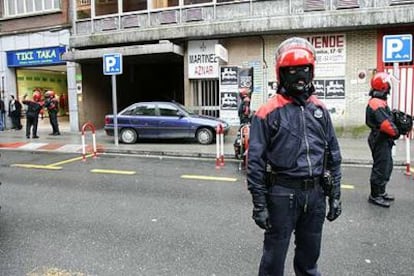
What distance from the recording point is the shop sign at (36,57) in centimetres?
1933

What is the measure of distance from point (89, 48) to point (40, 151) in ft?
21.4

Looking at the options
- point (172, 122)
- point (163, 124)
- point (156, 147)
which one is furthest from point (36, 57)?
point (156, 147)

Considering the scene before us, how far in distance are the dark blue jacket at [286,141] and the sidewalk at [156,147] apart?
7753 millimetres

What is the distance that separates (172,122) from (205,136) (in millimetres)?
1149

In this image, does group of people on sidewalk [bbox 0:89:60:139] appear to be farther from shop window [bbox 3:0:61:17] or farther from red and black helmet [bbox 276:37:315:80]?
red and black helmet [bbox 276:37:315:80]

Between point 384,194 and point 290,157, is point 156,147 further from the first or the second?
point 290,157


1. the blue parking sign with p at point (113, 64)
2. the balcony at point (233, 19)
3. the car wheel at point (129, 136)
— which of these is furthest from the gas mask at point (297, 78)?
the balcony at point (233, 19)

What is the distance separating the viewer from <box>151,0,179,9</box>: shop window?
→ 16688mm

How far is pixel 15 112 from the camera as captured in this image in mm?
20062

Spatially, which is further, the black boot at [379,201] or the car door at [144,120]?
the car door at [144,120]

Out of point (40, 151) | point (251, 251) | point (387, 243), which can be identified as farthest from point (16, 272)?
point (40, 151)

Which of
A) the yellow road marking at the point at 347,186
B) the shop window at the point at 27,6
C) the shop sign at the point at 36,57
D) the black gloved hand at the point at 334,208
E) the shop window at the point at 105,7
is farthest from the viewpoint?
the shop window at the point at 27,6

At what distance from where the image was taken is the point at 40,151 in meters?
13.3

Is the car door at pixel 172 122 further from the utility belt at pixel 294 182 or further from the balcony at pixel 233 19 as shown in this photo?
the utility belt at pixel 294 182
